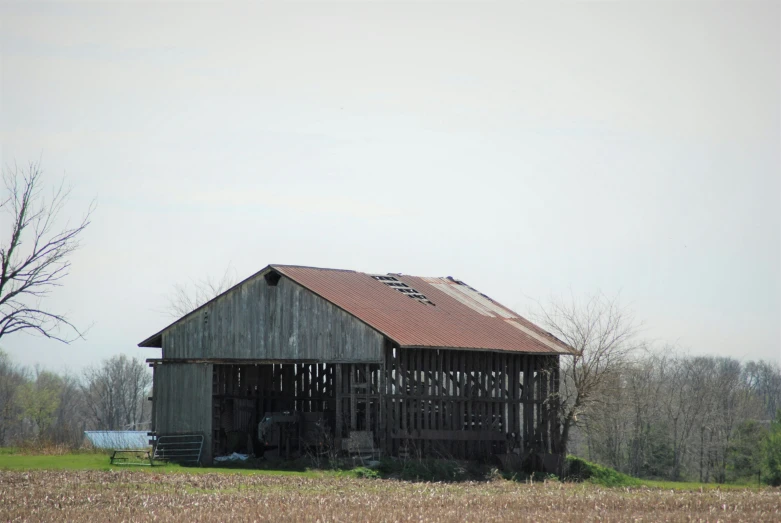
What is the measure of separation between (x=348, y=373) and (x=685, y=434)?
41663 millimetres

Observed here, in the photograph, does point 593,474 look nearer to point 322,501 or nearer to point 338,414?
point 338,414

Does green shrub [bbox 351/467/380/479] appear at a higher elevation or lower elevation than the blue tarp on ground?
lower

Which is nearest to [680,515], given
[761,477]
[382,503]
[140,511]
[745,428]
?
[382,503]

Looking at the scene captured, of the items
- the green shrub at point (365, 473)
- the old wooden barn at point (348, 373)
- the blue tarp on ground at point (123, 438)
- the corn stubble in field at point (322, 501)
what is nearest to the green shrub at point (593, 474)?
the old wooden barn at point (348, 373)

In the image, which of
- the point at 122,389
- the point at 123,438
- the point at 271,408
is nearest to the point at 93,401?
the point at 122,389

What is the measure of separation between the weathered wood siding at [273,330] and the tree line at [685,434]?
21381 millimetres

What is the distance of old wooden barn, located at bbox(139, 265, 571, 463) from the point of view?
117ft

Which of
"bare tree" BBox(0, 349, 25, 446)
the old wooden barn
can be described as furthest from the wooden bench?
"bare tree" BBox(0, 349, 25, 446)

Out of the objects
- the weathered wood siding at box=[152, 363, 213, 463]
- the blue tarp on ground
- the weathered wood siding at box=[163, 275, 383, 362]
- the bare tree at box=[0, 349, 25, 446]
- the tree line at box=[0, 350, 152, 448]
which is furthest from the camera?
the tree line at box=[0, 350, 152, 448]

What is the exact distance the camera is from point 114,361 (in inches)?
4532

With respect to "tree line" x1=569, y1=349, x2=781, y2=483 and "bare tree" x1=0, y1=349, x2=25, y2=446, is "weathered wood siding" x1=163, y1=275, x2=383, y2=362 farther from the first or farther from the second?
"bare tree" x1=0, y1=349, x2=25, y2=446

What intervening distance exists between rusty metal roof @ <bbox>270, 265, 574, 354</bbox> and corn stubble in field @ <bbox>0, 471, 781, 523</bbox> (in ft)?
20.6

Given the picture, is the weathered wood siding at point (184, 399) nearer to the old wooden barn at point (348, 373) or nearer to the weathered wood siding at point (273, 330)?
the old wooden barn at point (348, 373)

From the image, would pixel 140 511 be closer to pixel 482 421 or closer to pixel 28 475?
pixel 28 475
